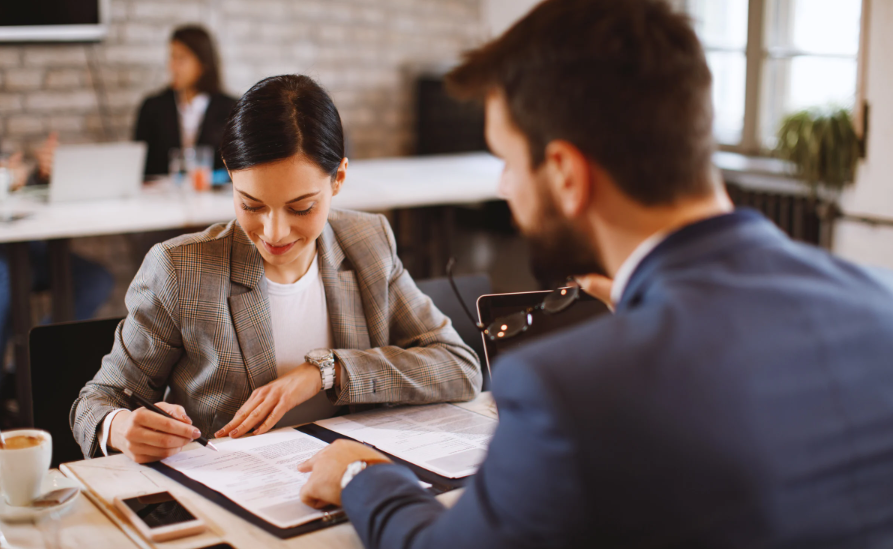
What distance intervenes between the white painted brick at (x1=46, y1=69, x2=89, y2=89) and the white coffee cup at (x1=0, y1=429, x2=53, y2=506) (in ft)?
12.0

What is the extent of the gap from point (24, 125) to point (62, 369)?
3.11 m

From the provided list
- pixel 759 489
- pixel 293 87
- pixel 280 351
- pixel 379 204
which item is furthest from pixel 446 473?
pixel 379 204

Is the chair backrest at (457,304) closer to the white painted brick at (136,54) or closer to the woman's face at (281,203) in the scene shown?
the woman's face at (281,203)

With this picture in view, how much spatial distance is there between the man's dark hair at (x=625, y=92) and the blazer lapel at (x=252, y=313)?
786 mm

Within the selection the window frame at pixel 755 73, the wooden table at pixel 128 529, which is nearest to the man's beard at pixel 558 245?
the wooden table at pixel 128 529

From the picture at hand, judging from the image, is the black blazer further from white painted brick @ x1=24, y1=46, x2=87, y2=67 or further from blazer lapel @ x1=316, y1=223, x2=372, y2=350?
blazer lapel @ x1=316, y1=223, x2=372, y2=350

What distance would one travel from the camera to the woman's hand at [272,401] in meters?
1.39

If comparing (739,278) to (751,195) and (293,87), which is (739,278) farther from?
(751,195)

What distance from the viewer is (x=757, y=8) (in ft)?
13.9

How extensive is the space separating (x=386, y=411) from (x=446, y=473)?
33cm

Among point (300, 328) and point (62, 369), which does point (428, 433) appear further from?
point (62, 369)

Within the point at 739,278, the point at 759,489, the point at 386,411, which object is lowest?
Result: the point at 386,411

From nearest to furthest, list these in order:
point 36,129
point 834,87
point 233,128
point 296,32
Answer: point 233,128 < point 834,87 < point 36,129 < point 296,32

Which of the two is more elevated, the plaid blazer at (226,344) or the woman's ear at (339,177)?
the woman's ear at (339,177)
